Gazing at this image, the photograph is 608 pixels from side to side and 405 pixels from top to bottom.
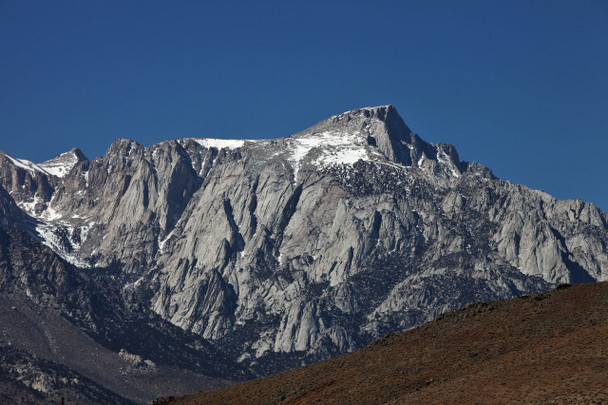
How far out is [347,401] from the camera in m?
133

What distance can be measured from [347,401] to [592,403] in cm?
3618

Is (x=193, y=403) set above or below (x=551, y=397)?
above

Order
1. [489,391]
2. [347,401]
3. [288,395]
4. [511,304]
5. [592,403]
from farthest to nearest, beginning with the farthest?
[511,304], [288,395], [347,401], [489,391], [592,403]

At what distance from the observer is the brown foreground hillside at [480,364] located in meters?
116

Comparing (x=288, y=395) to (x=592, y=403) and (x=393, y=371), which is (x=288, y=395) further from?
(x=592, y=403)

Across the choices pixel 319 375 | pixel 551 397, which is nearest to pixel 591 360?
pixel 551 397

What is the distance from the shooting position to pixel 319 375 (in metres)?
148

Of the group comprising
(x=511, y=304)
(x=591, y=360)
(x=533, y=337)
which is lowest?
(x=591, y=360)

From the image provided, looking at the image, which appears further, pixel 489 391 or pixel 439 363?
pixel 439 363

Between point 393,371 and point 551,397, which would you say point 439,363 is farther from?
point 551,397

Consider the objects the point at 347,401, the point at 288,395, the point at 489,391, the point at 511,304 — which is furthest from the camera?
the point at 511,304

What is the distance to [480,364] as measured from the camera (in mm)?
131250

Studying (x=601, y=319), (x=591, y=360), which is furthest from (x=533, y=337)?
(x=591, y=360)

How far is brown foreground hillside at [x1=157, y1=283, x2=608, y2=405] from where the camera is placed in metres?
116
